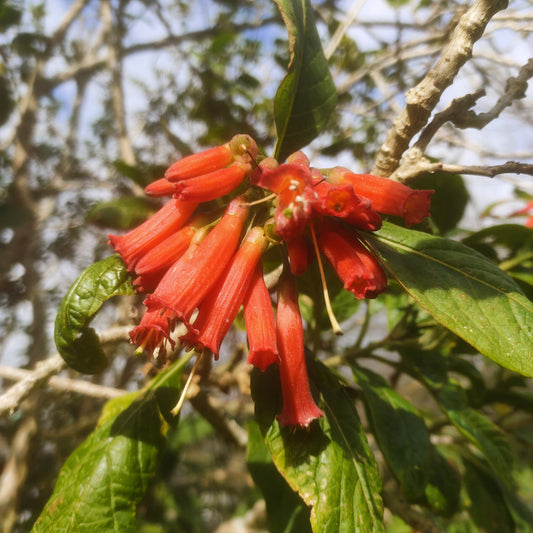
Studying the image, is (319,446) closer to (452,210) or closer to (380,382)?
(380,382)

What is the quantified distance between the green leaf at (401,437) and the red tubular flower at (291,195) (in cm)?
85

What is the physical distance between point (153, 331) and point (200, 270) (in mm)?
277

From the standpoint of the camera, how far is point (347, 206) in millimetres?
918

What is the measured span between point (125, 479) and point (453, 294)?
998 mm

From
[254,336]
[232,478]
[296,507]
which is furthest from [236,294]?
[232,478]

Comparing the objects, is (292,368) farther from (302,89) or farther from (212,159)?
(302,89)

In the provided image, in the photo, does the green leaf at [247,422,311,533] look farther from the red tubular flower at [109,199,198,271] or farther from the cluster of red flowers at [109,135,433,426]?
the red tubular flower at [109,199,198,271]

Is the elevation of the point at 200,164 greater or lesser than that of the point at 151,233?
greater

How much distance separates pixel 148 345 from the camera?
1129 mm

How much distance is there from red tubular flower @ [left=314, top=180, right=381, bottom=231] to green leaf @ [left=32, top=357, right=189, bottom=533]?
88 cm

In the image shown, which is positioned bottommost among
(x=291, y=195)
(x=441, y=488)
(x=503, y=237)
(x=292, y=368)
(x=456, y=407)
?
(x=441, y=488)

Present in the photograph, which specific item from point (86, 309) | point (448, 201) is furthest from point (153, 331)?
point (448, 201)

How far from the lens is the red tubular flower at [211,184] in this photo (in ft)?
3.34

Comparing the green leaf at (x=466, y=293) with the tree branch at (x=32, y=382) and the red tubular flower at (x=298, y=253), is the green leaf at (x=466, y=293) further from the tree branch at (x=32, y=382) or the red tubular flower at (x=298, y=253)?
the tree branch at (x=32, y=382)
